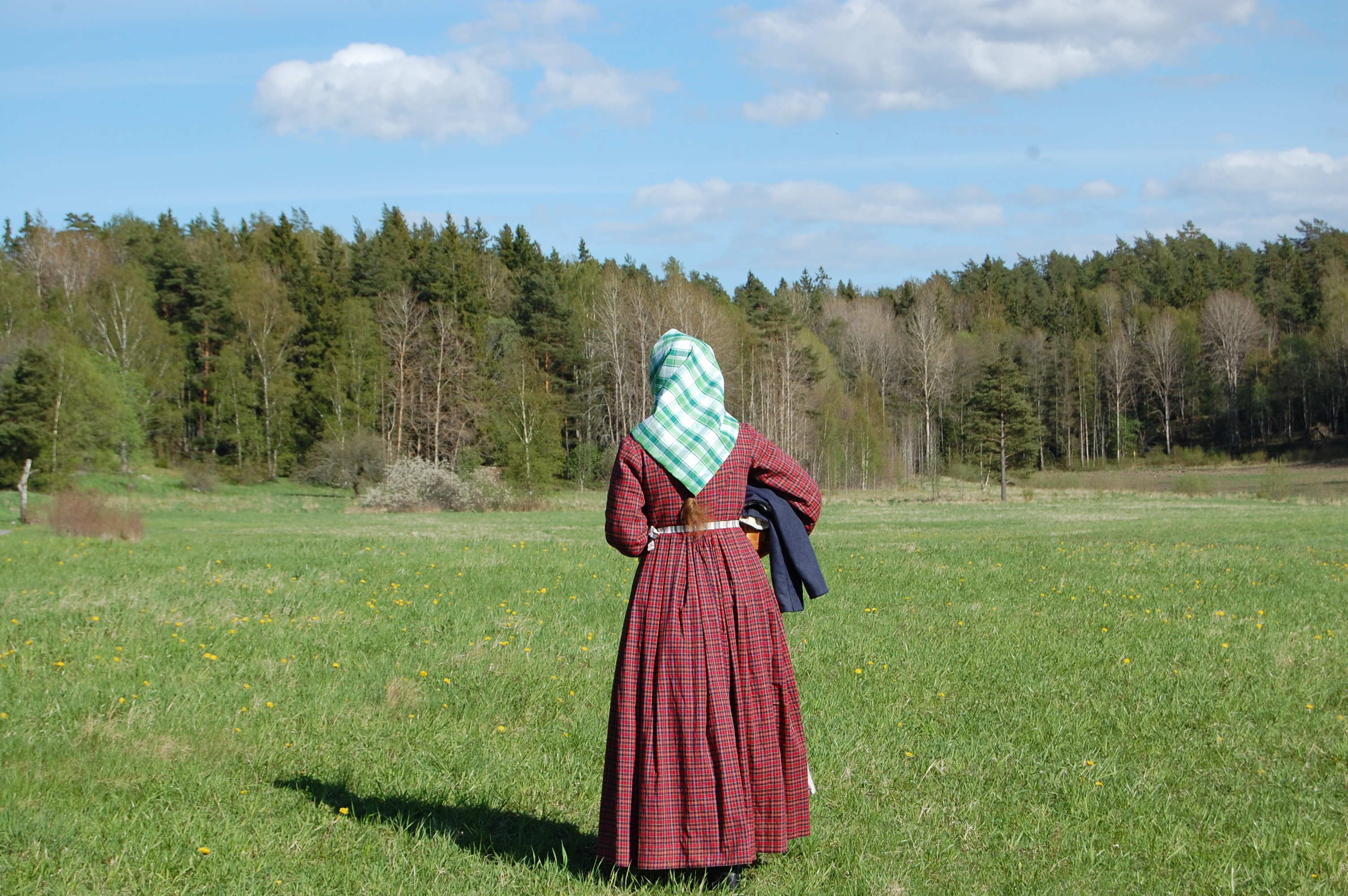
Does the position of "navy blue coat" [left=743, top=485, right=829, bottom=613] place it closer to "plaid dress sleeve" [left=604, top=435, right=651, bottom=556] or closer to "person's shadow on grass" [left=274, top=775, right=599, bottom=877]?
"plaid dress sleeve" [left=604, top=435, right=651, bottom=556]

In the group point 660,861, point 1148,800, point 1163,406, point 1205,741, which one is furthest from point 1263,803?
point 1163,406

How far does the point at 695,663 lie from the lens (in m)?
4.17

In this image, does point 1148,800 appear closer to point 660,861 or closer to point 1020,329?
point 660,861

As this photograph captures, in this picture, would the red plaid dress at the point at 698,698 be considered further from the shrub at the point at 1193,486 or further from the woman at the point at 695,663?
the shrub at the point at 1193,486

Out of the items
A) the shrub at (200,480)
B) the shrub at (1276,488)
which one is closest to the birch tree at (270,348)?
the shrub at (200,480)

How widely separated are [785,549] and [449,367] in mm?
63966

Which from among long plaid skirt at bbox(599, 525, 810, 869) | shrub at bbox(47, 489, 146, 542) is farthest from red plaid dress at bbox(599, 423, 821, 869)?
shrub at bbox(47, 489, 146, 542)

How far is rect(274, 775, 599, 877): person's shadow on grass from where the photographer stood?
186 inches

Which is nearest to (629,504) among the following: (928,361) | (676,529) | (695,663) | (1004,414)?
(676,529)

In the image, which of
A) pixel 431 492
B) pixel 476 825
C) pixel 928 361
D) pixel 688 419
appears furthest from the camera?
pixel 928 361

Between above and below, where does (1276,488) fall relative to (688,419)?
below

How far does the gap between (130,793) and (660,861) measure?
301 centimetres

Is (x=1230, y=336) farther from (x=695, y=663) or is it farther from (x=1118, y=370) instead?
(x=695, y=663)

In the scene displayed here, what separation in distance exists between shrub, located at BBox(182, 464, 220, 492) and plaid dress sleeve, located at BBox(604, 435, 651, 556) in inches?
2272
